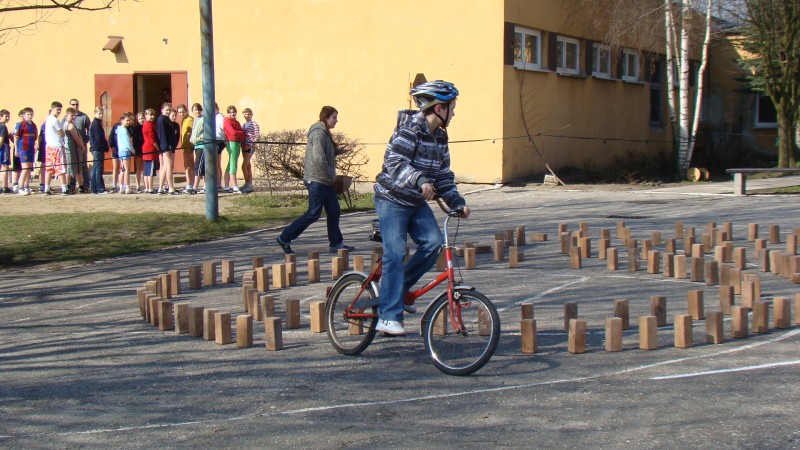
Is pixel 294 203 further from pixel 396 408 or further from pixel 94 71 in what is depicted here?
pixel 396 408

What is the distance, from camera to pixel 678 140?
25.8m

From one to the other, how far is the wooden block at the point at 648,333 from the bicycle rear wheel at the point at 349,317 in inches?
73.5

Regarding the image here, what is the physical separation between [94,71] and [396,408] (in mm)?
23434

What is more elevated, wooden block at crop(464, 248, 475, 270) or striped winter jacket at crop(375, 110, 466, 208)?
striped winter jacket at crop(375, 110, 466, 208)

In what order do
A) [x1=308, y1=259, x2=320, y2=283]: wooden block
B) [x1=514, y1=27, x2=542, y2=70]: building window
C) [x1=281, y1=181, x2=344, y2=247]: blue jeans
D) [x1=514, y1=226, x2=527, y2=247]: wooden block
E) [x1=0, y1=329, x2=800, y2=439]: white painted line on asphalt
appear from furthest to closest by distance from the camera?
[x1=514, y1=27, x2=542, y2=70]: building window → [x1=514, y1=226, x2=527, y2=247]: wooden block → [x1=281, y1=181, x2=344, y2=247]: blue jeans → [x1=308, y1=259, x2=320, y2=283]: wooden block → [x1=0, y1=329, x2=800, y2=439]: white painted line on asphalt

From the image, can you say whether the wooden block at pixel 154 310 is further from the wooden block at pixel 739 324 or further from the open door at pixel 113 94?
the open door at pixel 113 94

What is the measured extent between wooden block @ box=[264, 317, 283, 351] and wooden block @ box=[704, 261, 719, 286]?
4.48 metres

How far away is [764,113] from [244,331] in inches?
1257

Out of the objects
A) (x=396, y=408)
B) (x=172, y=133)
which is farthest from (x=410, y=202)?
(x=172, y=133)

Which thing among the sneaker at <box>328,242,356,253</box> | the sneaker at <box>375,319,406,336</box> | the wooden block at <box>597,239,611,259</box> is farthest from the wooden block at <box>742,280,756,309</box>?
the sneaker at <box>328,242,356,253</box>

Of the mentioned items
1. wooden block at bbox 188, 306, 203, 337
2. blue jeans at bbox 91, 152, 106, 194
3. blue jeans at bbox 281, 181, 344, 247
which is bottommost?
wooden block at bbox 188, 306, 203, 337

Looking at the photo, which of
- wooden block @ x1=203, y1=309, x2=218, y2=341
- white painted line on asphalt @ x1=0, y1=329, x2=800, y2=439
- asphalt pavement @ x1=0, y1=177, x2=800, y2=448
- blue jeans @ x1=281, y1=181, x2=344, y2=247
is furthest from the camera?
blue jeans @ x1=281, y1=181, x2=344, y2=247

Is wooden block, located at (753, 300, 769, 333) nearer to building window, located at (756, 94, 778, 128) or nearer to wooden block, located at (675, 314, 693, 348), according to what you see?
wooden block, located at (675, 314, 693, 348)

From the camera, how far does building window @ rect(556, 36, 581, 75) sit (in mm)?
26500
